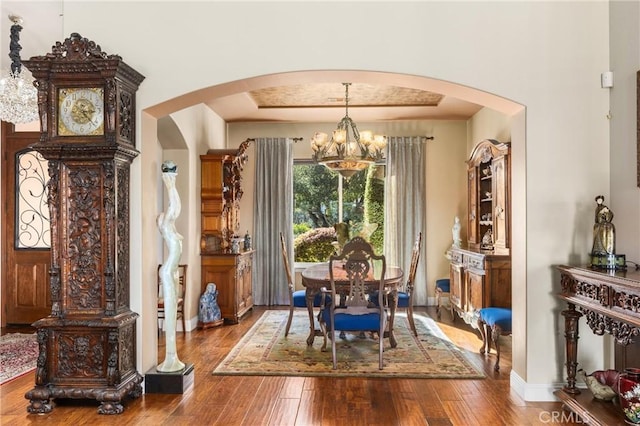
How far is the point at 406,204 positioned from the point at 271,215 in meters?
2.13

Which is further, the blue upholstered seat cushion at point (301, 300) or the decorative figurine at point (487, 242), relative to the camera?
the decorative figurine at point (487, 242)

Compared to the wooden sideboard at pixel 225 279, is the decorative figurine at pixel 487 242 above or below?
above

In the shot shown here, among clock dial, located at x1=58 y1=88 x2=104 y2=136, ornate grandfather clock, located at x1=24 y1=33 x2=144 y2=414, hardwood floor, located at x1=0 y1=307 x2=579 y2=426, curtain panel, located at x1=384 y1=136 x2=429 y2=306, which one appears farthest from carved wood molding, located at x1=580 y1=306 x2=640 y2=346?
curtain panel, located at x1=384 y1=136 x2=429 y2=306

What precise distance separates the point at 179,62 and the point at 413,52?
1.76 meters

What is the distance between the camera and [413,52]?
140 inches

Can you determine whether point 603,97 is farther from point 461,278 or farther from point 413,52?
point 461,278

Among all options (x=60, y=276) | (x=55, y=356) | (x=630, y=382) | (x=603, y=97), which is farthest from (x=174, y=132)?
(x=630, y=382)

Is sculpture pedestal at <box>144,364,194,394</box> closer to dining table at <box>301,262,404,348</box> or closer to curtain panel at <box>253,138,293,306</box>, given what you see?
dining table at <box>301,262,404,348</box>

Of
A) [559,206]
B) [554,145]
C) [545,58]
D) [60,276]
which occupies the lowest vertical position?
[60,276]

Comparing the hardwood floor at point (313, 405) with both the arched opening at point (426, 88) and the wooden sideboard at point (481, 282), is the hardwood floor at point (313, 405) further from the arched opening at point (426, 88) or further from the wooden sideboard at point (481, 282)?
the wooden sideboard at point (481, 282)

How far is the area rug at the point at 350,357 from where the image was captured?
415 centimetres

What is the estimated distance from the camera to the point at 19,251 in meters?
6.10

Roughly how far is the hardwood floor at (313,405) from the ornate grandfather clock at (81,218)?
21 cm

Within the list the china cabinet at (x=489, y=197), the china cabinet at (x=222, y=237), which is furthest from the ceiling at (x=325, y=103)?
the china cabinet at (x=489, y=197)
